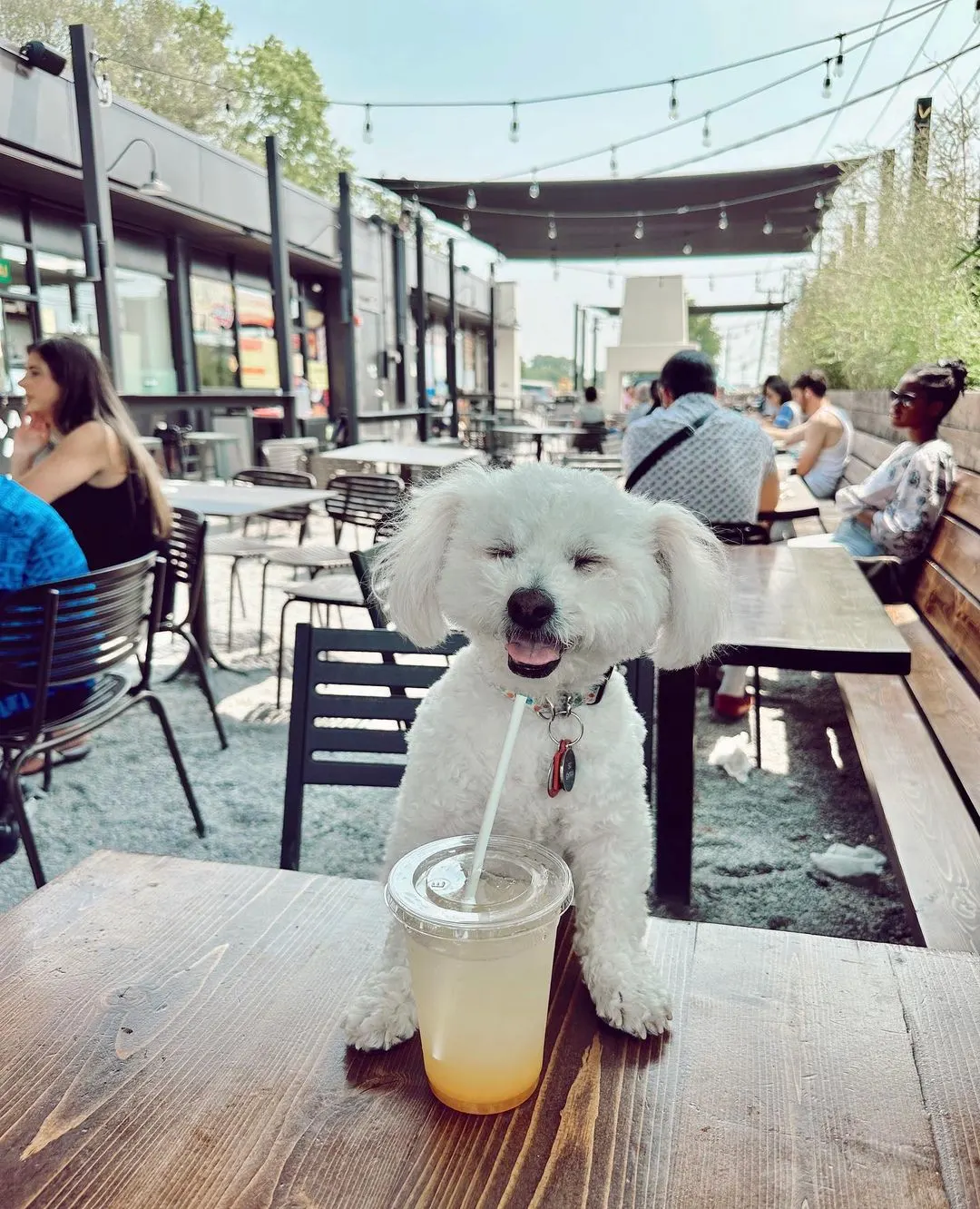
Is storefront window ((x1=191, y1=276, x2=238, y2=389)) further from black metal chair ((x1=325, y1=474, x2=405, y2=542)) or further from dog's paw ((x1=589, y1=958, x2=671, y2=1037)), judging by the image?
dog's paw ((x1=589, y1=958, x2=671, y2=1037))

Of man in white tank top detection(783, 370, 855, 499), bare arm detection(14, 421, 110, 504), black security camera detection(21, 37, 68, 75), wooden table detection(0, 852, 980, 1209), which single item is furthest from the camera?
black security camera detection(21, 37, 68, 75)

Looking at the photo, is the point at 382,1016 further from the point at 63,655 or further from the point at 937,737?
the point at 937,737

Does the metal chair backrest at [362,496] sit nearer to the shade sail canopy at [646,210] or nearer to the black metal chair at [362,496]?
the black metal chair at [362,496]

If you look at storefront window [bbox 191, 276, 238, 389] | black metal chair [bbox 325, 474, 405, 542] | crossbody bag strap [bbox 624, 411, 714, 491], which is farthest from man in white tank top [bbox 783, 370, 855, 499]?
storefront window [bbox 191, 276, 238, 389]

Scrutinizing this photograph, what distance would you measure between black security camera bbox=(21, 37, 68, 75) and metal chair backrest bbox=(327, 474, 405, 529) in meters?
5.14

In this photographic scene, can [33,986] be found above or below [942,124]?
below

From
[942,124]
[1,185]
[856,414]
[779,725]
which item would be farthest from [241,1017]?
[1,185]

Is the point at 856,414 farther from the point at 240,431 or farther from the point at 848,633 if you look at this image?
the point at 240,431

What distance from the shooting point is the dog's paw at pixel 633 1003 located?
840mm

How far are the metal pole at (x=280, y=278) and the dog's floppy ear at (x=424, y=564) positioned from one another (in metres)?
10.9

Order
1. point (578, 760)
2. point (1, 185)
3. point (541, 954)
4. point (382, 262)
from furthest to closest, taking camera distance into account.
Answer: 1. point (382, 262)
2. point (1, 185)
3. point (578, 760)
4. point (541, 954)

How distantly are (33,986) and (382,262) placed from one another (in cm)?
1816

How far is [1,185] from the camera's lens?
864 cm

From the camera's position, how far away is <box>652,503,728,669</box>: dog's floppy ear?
3.62 feet
